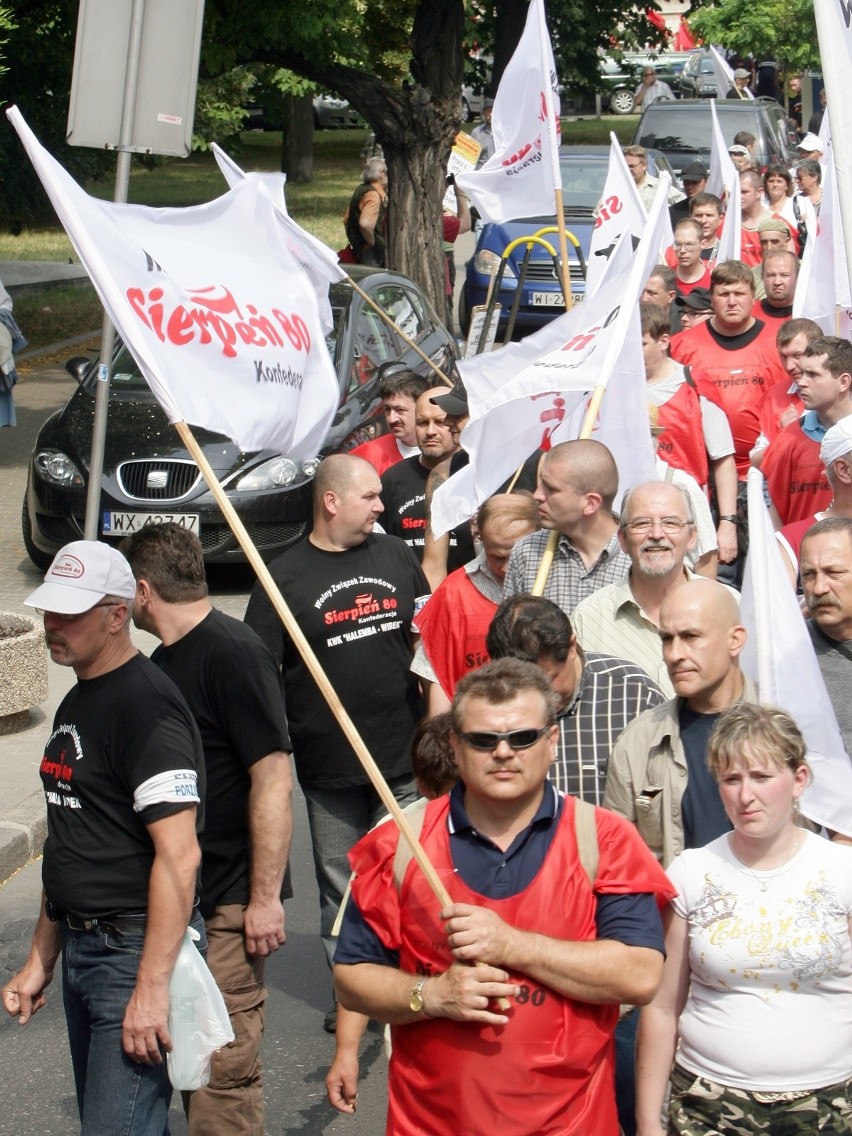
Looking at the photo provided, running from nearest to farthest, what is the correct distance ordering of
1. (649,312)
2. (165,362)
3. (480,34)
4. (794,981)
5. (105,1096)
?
(794,981), (105,1096), (165,362), (649,312), (480,34)

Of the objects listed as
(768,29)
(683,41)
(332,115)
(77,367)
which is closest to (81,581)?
(77,367)

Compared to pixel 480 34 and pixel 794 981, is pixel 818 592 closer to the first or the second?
pixel 794 981

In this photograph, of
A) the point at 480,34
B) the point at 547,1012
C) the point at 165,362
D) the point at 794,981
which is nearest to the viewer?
the point at 547,1012

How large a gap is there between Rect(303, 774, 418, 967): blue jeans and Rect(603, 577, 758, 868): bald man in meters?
1.68

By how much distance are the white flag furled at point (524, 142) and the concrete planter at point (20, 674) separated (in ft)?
12.5

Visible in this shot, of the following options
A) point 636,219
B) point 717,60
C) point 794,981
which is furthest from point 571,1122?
point 717,60

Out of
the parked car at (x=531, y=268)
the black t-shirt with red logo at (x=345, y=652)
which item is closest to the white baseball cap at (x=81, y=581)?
the black t-shirt with red logo at (x=345, y=652)

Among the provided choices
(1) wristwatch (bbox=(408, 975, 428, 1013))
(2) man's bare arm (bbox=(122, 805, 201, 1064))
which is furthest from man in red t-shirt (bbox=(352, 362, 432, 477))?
(1) wristwatch (bbox=(408, 975, 428, 1013))

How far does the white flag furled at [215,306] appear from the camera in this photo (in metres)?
4.70

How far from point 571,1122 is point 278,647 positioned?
264 cm

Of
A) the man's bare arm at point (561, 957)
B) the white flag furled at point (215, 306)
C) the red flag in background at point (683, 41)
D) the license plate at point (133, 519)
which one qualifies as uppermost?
the white flag furled at point (215, 306)

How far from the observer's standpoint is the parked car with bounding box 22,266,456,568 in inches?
423

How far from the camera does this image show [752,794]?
12.4ft

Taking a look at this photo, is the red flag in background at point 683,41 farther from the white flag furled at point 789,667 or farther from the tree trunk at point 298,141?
the white flag furled at point 789,667
